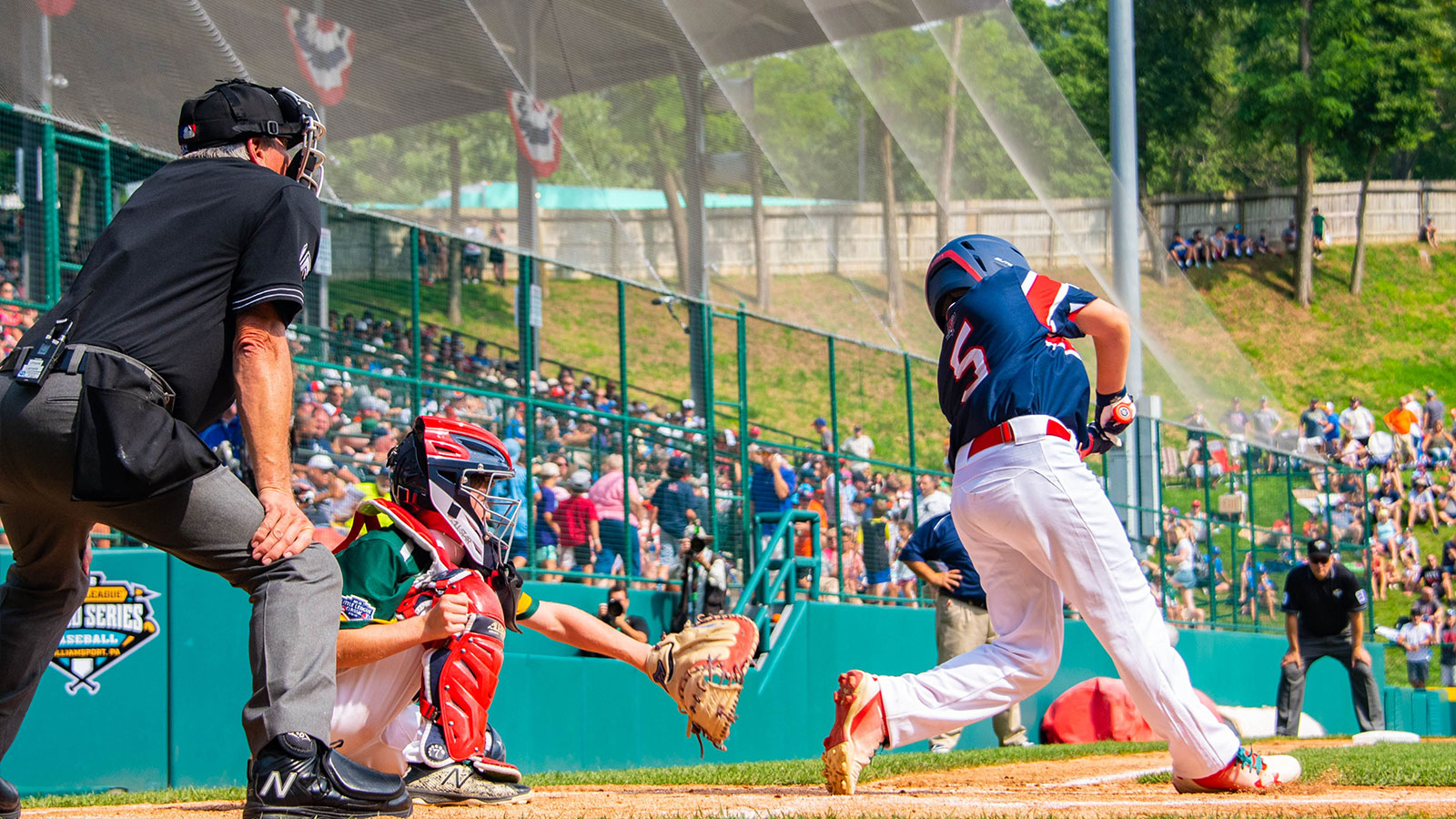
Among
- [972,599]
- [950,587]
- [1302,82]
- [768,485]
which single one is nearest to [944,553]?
[950,587]

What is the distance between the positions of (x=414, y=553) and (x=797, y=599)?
25.6 ft

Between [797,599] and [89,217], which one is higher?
[89,217]

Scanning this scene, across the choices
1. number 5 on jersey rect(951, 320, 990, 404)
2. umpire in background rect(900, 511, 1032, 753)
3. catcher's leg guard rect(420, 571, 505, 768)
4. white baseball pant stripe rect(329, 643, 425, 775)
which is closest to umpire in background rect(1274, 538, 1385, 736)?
umpire in background rect(900, 511, 1032, 753)

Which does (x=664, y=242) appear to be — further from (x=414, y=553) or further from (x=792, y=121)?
(x=414, y=553)

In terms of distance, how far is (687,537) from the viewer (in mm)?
11977

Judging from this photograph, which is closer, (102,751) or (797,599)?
(102,751)

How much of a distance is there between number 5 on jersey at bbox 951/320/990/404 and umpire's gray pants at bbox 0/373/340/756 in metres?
2.31

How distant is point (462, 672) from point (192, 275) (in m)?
1.54

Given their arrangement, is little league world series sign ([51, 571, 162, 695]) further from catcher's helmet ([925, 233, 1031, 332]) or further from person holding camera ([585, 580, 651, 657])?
catcher's helmet ([925, 233, 1031, 332])

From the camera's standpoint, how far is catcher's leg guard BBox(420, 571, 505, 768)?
4242 mm

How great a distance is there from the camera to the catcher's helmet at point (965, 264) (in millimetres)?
5004

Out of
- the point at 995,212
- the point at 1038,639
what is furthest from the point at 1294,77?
the point at 1038,639

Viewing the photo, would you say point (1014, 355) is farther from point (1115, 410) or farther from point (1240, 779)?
point (1240, 779)

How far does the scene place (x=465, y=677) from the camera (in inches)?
168
